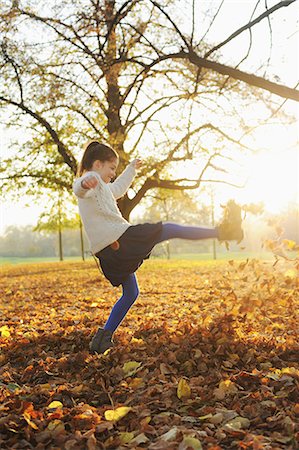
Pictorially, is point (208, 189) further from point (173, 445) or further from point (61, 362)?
point (173, 445)

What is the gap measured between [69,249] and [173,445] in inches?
2635

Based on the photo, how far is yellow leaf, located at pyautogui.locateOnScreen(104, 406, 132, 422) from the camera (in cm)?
315

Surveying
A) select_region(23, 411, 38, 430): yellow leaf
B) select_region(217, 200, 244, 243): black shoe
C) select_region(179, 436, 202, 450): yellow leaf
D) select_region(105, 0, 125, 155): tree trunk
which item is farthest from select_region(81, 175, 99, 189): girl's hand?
select_region(105, 0, 125, 155): tree trunk

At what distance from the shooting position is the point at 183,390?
356cm

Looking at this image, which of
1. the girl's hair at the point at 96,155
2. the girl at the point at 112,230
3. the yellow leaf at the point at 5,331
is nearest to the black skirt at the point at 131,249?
the girl at the point at 112,230

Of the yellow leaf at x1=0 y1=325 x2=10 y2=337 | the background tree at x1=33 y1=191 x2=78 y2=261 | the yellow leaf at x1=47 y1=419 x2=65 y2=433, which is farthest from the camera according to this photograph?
the background tree at x1=33 y1=191 x2=78 y2=261

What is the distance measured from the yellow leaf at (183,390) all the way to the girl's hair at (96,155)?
7.05 ft

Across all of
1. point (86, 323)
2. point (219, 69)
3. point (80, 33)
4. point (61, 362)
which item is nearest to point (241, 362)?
point (61, 362)

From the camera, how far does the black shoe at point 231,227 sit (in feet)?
14.7

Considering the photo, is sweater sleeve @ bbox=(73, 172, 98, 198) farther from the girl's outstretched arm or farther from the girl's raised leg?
the girl's raised leg

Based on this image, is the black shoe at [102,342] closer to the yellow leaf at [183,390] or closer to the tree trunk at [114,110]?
the yellow leaf at [183,390]

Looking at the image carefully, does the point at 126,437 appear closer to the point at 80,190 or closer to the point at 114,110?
the point at 80,190

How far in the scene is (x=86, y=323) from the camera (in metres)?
6.22

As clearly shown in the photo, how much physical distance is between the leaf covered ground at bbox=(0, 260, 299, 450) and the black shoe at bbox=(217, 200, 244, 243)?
3.20 ft
